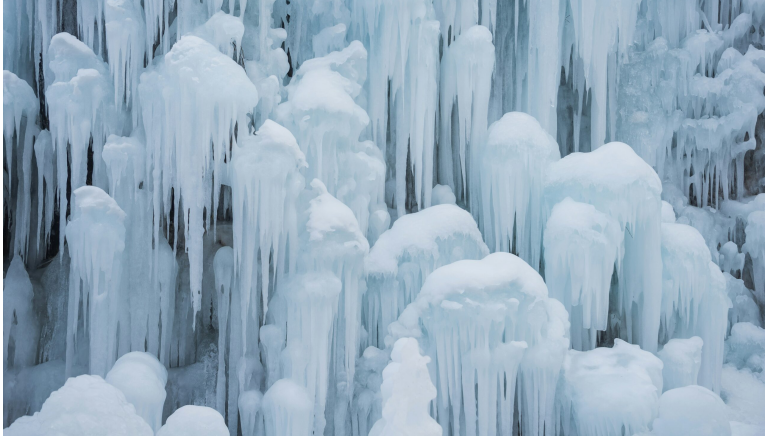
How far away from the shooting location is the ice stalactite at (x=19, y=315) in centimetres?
702

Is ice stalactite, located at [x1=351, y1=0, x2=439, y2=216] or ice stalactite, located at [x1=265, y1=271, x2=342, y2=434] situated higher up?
ice stalactite, located at [x1=351, y1=0, x2=439, y2=216]

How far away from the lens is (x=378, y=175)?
24.0 ft

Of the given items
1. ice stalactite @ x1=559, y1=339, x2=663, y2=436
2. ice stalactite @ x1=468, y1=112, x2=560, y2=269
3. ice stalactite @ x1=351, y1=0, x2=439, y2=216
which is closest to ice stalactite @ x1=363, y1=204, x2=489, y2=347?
ice stalactite @ x1=468, y1=112, x2=560, y2=269

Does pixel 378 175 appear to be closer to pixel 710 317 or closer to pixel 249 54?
pixel 249 54

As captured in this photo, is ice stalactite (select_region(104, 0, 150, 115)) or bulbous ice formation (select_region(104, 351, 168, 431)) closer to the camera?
bulbous ice formation (select_region(104, 351, 168, 431))

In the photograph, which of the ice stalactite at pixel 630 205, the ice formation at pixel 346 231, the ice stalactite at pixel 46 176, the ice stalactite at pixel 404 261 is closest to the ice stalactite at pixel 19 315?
the ice formation at pixel 346 231

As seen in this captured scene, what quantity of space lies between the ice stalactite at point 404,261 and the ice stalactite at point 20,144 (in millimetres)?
3479

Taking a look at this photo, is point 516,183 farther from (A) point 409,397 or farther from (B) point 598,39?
(A) point 409,397

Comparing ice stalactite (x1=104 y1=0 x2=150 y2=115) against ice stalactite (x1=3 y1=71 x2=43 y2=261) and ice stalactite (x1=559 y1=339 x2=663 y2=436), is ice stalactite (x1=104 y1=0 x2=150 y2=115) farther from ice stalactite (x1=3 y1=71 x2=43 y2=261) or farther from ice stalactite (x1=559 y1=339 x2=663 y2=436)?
ice stalactite (x1=559 y1=339 x2=663 y2=436)

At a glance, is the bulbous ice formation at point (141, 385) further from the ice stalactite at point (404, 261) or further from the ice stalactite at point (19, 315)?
the ice stalactite at point (404, 261)

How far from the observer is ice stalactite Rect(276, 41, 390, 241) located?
6.84 metres

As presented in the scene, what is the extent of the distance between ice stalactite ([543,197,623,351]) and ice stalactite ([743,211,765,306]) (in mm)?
3176

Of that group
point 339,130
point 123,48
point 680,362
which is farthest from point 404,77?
point 680,362

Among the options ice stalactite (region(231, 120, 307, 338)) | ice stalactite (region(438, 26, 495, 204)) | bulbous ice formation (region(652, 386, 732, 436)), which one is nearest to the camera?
bulbous ice formation (region(652, 386, 732, 436))
